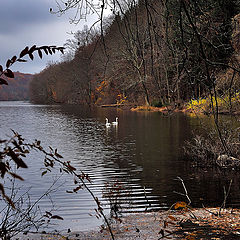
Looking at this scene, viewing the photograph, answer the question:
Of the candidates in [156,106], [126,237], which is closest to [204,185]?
[126,237]

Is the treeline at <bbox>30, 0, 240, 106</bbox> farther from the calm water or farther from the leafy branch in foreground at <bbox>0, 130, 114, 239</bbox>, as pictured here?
the calm water

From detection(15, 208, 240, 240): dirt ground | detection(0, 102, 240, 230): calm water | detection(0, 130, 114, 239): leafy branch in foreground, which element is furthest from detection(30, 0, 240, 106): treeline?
detection(15, 208, 240, 240): dirt ground

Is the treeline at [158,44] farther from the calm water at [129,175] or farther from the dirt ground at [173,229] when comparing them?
the dirt ground at [173,229]

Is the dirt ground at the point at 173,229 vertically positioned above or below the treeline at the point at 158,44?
below

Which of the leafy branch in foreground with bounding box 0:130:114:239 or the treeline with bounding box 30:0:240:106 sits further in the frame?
the treeline with bounding box 30:0:240:106

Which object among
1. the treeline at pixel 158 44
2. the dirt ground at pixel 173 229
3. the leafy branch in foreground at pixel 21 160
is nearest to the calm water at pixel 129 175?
the dirt ground at pixel 173 229

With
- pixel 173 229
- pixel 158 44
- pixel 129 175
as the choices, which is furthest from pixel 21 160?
pixel 129 175

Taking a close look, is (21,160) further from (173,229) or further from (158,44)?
(173,229)

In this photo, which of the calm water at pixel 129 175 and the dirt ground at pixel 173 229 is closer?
the dirt ground at pixel 173 229

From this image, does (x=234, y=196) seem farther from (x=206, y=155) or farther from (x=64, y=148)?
(x=64, y=148)

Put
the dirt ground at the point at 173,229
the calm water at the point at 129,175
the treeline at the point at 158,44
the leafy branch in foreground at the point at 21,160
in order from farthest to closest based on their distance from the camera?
the calm water at the point at 129,175 < the dirt ground at the point at 173,229 < the treeline at the point at 158,44 < the leafy branch in foreground at the point at 21,160

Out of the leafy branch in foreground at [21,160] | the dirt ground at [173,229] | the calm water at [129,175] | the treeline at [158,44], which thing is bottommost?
the calm water at [129,175]

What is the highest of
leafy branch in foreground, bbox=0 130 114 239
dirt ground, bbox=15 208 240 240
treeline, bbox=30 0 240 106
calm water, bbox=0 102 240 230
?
treeline, bbox=30 0 240 106

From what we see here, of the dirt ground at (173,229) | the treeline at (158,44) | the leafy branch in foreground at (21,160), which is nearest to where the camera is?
the leafy branch in foreground at (21,160)
